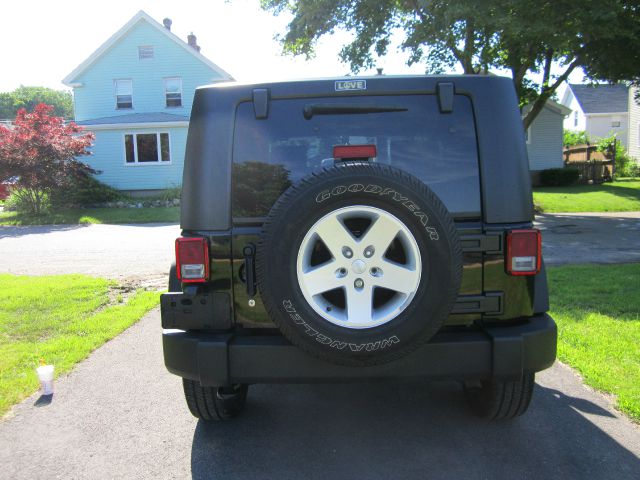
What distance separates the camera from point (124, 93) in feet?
87.0

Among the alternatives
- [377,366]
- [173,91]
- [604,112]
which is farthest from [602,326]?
[604,112]

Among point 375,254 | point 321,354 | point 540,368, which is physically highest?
point 375,254

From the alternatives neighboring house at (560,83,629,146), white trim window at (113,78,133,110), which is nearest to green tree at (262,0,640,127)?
white trim window at (113,78,133,110)

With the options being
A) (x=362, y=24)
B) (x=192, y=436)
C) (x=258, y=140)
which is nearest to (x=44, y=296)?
(x=192, y=436)

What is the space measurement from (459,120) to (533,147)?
90.6 ft

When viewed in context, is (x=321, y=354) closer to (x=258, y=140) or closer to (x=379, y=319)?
(x=379, y=319)

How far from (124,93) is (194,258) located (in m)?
26.2

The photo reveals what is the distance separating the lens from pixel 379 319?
2.62 meters

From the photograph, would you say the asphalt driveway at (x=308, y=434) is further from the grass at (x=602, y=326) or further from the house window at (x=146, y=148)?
the house window at (x=146, y=148)

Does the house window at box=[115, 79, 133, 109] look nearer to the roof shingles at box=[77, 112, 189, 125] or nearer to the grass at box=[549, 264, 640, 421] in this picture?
the roof shingles at box=[77, 112, 189, 125]

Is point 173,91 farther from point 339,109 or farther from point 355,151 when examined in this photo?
point 355,151

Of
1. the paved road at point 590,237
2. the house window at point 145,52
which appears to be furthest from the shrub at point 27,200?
the paved road at point 590,237

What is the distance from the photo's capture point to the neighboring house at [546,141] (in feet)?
92.8

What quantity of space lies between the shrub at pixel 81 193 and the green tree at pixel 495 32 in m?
9.98
